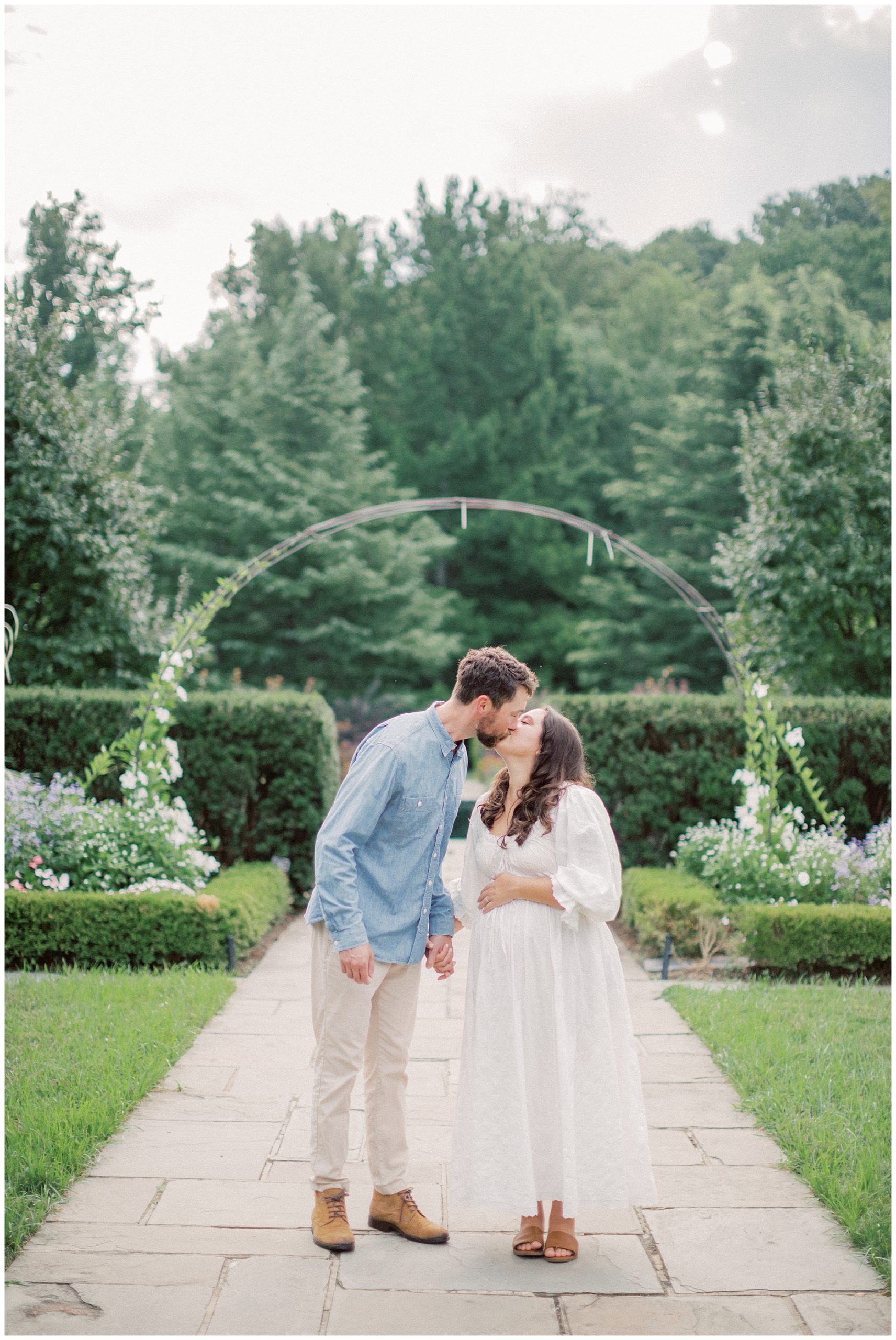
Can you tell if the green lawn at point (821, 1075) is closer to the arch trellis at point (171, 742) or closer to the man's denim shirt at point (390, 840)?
the man's denim shirt at point (390, 840)

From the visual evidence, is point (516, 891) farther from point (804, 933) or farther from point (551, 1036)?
point (804, 933)

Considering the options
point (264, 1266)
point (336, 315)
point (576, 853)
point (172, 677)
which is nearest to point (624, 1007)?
point (576, 853)

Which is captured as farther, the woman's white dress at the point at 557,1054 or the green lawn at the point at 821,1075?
the green lawn at the point at 821,1075

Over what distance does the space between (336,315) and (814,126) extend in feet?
59.1

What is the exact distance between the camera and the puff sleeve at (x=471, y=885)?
315cm

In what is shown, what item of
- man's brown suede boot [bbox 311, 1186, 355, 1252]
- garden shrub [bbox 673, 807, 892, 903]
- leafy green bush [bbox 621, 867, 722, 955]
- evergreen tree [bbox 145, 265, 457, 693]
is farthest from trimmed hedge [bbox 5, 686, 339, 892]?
evergreen tree [bbox 145, 265, 457, 693]

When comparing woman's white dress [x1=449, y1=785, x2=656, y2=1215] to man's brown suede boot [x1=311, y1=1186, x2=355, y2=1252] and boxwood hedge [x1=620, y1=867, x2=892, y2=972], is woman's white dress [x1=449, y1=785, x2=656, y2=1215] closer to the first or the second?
man's brown suede boot [x1=311, y1=1186, x2=355, y2=1252]

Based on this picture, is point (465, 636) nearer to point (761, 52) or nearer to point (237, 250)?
point (237, 250)

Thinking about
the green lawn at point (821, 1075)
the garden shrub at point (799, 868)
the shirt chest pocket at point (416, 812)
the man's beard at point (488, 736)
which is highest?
the man's beard at point (488, 736)

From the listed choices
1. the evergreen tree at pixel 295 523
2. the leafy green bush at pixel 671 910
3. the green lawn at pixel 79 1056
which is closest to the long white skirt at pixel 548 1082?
the green lawn at pixel 79 1056

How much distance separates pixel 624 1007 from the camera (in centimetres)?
304

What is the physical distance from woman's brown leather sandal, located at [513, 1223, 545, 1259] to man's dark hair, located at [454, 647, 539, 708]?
145cm

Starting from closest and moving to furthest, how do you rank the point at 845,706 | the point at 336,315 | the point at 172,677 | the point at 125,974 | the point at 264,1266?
the point at 264,1266
the point at 125,974
the point at 172,677
the point at 845,706
the point at 336,315

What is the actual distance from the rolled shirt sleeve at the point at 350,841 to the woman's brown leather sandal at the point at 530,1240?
0.93m
